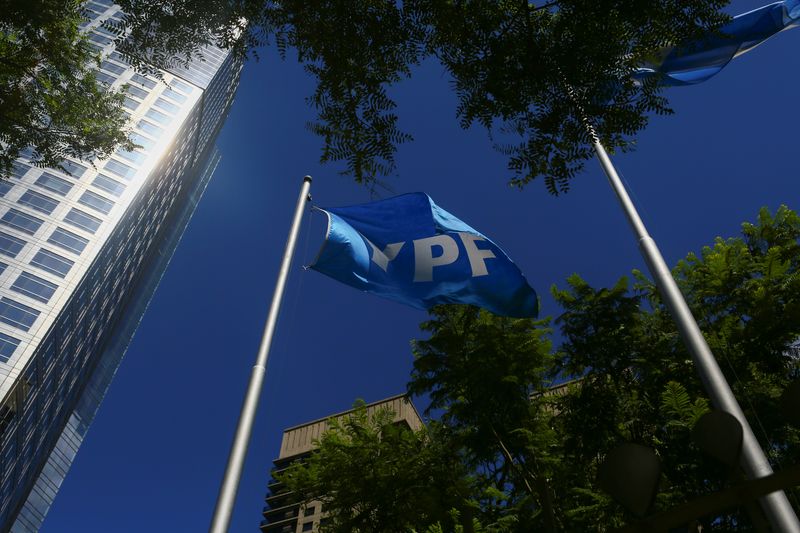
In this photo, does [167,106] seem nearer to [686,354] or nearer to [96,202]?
[96,202]

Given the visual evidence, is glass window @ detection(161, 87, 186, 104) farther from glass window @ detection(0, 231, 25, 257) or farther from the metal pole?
the metal pole

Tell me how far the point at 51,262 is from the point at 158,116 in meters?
24.8

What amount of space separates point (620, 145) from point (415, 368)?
28.4 feet

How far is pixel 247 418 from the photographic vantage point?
6090mm

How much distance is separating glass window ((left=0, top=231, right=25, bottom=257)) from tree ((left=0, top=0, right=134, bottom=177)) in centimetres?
5492

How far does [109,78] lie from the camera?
67.7 metres

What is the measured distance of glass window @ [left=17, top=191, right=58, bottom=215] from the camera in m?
59.5

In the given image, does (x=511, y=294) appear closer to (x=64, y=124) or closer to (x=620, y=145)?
(x=620, y=145)

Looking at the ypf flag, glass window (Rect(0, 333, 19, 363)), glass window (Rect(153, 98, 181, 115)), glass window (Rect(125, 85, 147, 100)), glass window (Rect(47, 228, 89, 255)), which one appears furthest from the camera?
glass window (Rect(153, 98, 181, 115))

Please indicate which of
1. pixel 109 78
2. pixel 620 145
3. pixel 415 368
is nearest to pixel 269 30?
pixel 620 145

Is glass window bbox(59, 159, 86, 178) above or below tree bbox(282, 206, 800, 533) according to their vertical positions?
above

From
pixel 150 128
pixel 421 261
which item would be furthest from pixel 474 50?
pixel 150 128

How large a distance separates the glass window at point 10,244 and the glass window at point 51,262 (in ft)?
5.47

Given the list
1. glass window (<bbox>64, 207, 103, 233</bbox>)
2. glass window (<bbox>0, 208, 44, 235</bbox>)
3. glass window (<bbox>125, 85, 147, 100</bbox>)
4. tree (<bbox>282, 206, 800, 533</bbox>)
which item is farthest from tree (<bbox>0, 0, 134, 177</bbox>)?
glass window (<bbox>125, 85, 147, 100</bbox>)
